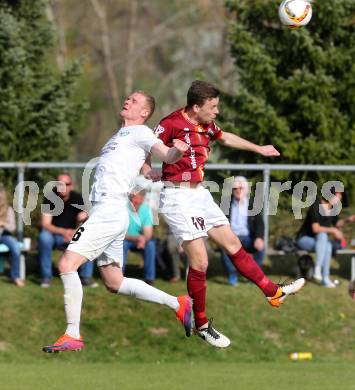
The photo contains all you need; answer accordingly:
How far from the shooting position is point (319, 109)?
17672 mm

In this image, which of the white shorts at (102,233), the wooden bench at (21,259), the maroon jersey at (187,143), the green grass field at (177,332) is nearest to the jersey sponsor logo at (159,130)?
the maroon jersey at (187,143)

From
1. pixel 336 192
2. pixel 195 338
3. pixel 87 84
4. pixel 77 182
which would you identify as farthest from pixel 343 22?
pixel 87 84

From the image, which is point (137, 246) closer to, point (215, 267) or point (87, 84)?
point (215, 267)

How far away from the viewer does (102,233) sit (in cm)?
935

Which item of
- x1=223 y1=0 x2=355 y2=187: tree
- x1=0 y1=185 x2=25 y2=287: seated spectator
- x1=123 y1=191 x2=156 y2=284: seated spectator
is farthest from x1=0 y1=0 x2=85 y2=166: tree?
x1=123 y1=191 x2=156 y2=284: seated spectator

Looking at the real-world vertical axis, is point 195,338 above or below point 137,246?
below

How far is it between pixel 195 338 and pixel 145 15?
34.5 meters

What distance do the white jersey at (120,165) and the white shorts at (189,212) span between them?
0.51 metres

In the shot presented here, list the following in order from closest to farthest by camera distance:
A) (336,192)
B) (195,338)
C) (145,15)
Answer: (195,338) < (336,192) < (145,15)

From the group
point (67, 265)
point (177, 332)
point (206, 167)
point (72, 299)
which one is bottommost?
point (177, 332)

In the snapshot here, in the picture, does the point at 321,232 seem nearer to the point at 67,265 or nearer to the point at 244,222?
the point at 244,222

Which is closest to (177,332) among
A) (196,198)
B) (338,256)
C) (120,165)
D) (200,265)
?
(338,256)

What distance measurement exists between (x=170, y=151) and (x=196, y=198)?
3.85 feet

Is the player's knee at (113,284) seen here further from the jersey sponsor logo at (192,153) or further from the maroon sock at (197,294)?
the jersey sponsor logo at (192,153)
